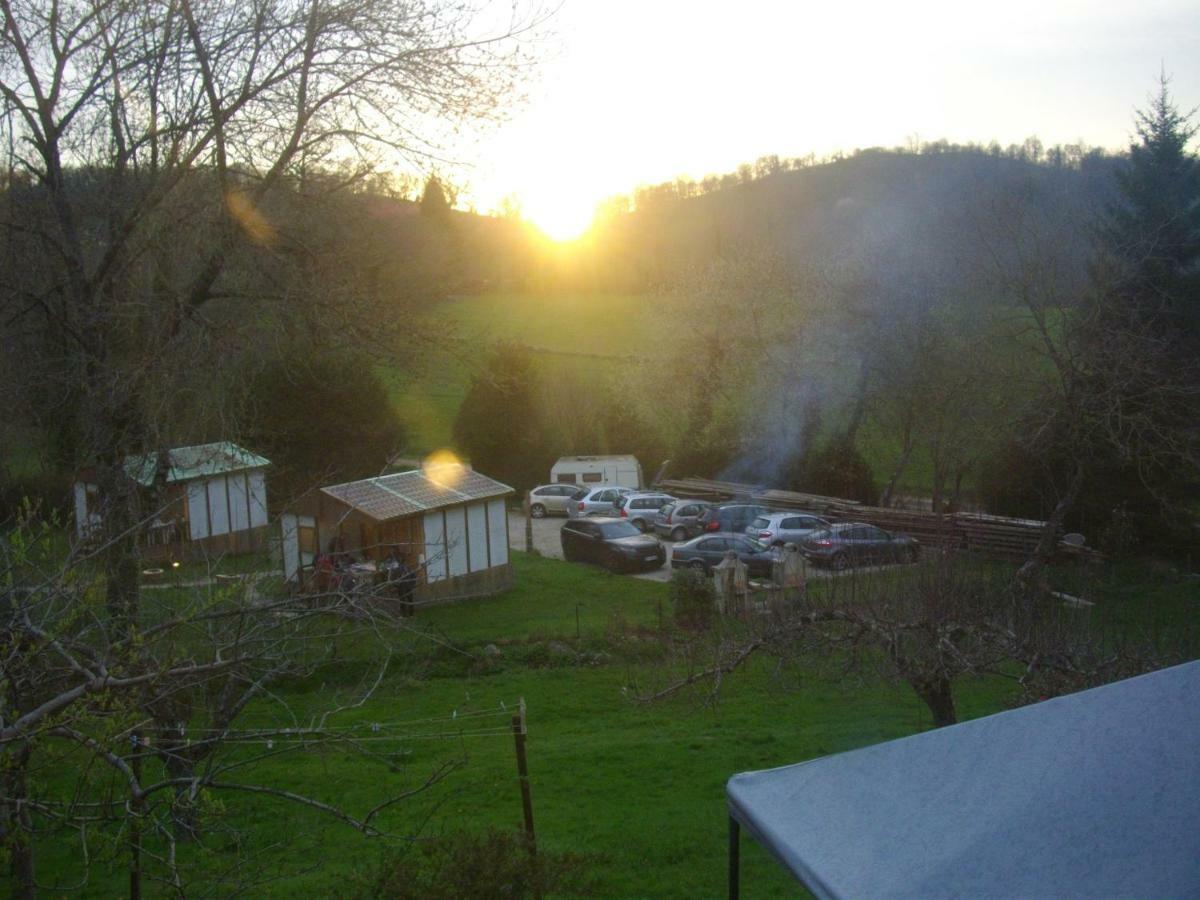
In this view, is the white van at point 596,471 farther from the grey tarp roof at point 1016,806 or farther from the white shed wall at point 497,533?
the grey tarp roof at point 1016,806

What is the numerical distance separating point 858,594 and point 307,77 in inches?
348

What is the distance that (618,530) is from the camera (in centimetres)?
2512

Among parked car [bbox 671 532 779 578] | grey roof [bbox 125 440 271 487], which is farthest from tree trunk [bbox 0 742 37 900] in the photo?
parked car [bbox 671 532 779 578]

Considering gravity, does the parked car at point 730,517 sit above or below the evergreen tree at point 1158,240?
below

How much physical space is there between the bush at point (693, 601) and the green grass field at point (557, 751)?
43 cm

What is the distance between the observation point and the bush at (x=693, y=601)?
18.6 metres

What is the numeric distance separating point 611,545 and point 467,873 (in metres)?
18.5

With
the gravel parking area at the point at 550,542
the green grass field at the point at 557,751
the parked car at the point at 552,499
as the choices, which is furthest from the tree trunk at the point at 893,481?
the green grass field at the point at 557,751

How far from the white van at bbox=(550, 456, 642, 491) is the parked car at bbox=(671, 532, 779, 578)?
1223 centimetres

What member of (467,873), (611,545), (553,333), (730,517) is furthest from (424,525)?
(553,333)

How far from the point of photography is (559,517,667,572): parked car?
2430 centimetres

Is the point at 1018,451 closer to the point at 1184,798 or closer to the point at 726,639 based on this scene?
the point at 726,639

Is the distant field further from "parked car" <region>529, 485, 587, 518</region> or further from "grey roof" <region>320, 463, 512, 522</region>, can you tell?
"grey roof" <region>320, 463, 512, 522</region>

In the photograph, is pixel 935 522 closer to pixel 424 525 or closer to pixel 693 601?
pixel 693 601
